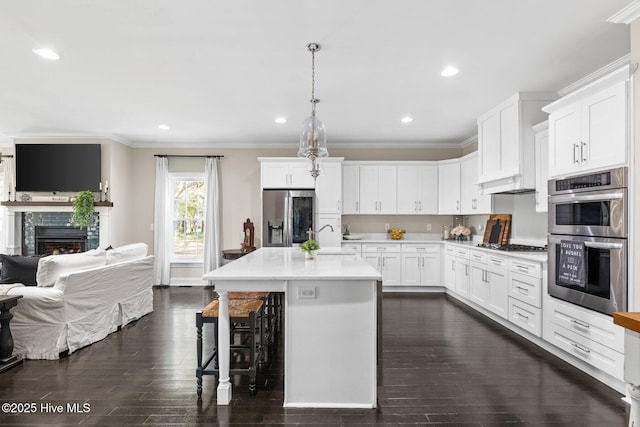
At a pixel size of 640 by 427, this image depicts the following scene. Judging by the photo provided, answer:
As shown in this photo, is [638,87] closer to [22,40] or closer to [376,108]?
[376,108]

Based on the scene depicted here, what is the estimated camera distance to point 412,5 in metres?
2.38

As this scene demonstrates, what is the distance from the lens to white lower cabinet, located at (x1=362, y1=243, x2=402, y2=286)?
614 centimetres

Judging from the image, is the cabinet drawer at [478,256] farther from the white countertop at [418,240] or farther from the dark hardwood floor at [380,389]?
the dark hardwood floor at [380,389]

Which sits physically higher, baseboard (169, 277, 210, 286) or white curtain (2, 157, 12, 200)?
white curtain (2, 157, 12, 200)

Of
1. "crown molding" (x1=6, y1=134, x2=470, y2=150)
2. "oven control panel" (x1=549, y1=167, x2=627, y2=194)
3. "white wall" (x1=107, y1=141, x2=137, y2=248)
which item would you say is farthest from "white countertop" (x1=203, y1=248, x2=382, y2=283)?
"white wall" (x1=107, y1=141, x2=137, y2=248)

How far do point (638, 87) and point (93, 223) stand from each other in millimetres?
7166

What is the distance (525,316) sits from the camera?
372cm

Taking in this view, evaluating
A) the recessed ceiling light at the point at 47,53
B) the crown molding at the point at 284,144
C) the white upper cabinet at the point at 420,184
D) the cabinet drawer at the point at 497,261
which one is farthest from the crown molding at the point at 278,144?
the recessed ceiling light at the point at 47,53

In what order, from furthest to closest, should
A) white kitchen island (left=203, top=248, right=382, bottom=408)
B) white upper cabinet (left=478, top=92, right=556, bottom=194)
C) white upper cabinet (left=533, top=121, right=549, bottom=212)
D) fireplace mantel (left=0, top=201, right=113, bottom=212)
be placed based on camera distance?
fireplace mantel (left=0, top=201, right=113, bottom=212) → white upper cabinet (left=478, top=92, right=556, bottom=194) → white upper cabinet (left=533, top=121, right=549, bottom=212) → white kitchen island (left=203, top=248, right=382, bottom=408)

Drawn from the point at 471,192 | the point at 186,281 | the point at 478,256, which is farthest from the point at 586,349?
the point at 186,281

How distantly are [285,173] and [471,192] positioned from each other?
10.1 ft

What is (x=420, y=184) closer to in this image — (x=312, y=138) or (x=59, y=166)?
(x=312, y=138)

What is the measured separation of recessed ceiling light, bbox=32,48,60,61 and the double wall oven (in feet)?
15.0

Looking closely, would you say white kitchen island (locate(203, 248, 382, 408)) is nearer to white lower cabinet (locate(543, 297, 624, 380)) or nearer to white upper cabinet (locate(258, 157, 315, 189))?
white lower cabinet (locate(543, 297, 624, 380))
